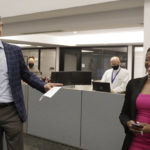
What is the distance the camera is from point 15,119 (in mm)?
1509

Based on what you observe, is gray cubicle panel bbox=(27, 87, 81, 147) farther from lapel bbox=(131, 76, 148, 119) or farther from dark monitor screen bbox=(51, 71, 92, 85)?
lapel bbox=(131, 76, 148, 119)

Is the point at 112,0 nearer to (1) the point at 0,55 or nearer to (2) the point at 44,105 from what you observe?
(2) the point at 44,105

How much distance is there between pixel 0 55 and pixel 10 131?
48 cm

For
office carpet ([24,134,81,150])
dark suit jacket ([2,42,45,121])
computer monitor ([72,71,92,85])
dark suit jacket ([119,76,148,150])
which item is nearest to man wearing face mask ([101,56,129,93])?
computer monitor ([72,71,92,85])

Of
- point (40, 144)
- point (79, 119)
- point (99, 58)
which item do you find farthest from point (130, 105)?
point (99, 58)

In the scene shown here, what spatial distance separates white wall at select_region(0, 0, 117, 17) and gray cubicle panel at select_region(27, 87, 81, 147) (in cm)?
135

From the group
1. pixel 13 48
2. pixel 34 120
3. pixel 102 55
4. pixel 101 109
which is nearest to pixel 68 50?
pixel 102 55

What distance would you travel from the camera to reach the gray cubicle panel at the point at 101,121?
2.85m

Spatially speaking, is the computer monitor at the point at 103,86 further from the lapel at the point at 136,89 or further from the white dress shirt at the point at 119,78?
the lapel at the point at 136,89

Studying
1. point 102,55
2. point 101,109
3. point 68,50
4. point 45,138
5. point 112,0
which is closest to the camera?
point 101,109

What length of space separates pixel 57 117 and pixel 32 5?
6.87 feet

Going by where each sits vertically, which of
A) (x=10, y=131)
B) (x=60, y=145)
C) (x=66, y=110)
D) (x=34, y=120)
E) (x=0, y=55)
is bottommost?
(x=60, y=145)

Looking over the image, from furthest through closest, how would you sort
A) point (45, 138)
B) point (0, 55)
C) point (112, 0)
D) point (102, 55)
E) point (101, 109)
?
point (102, 55), point (45, 138), point (112, 0), point (101, 109), point (0, 55)

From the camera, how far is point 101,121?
2.98 meters
